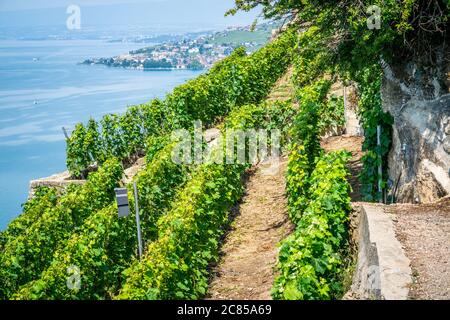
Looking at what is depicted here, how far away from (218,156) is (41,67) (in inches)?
2248

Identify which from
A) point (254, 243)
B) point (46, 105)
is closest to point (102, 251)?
point (254, 243)

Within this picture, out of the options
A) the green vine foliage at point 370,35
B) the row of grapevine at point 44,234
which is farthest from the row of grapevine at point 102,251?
the green vine foliage at point 370,35

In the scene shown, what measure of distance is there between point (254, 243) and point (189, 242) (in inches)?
88.0

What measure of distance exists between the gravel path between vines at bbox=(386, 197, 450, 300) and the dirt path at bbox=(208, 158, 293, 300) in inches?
93.4

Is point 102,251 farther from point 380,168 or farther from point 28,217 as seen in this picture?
point 380,168

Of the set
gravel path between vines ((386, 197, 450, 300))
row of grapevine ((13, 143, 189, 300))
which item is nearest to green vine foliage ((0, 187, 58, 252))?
row of grapevine ((13, 143, 189, 300))

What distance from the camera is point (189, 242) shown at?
9531 mm

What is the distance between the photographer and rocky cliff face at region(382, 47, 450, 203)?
9.45 m

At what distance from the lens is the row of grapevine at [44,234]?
1080cm

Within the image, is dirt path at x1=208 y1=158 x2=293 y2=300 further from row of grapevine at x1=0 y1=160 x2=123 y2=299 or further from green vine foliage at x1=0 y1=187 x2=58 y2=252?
green vine foliage at x1=0 y1=187 x2=58 y2=252

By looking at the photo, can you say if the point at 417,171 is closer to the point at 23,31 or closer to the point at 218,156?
the point at 218,156

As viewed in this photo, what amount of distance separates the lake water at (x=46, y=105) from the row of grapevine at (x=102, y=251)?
937 centimetres

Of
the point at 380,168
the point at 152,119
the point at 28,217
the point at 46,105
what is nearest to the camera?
the point at 380,168

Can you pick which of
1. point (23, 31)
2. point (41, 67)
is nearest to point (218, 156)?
point (41, 67)
